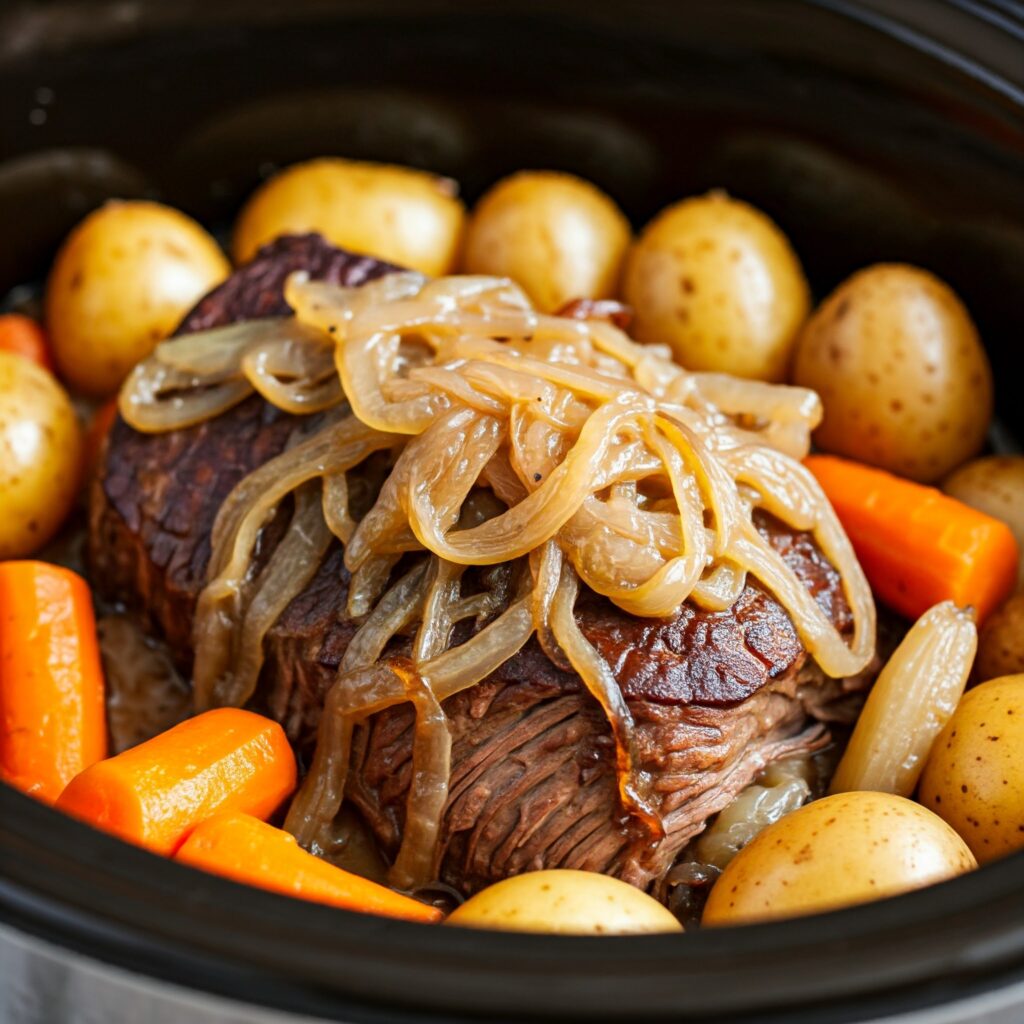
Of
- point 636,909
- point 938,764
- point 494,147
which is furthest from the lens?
point 494,147

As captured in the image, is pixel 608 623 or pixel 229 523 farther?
pixel 229 523

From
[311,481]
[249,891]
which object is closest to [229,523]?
[311,481]

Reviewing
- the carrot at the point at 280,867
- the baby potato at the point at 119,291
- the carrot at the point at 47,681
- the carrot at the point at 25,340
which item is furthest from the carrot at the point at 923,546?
the carrot at the point at 25,340

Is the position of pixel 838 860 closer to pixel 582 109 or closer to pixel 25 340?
pixel 582 109

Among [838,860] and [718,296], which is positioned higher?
[718,296]

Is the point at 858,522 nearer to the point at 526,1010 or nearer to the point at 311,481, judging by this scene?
the point at 311,481

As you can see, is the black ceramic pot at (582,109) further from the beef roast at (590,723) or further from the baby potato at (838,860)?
the baby potato at (838,860)

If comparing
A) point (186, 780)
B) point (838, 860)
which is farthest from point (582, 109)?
point (838, 860)
